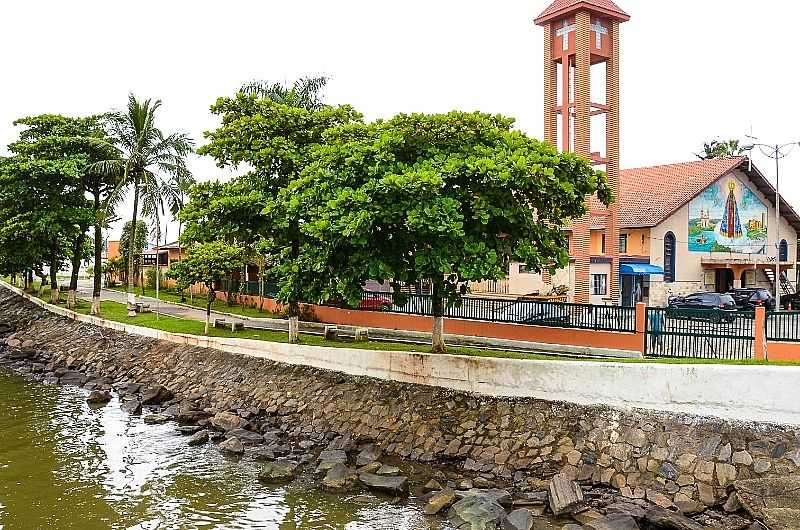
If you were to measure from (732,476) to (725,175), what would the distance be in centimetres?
3230

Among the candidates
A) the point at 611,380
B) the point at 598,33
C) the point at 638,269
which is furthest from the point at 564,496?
the point at 638,269

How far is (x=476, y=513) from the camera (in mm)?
12875

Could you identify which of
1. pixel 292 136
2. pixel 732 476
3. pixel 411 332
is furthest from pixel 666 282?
pixel 732 476

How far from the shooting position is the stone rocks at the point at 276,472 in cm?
1550

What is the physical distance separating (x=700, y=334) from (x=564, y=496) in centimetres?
700

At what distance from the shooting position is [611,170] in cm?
3256

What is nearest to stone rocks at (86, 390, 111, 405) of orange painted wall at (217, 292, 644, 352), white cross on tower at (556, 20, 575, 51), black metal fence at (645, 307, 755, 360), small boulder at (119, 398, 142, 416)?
small boulder at (119, 398, 142, 416)

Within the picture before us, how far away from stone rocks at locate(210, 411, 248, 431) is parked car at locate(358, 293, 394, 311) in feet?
29.4

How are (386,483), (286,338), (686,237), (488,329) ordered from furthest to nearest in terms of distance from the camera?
(686,237) < (286,338) < (488,329) < (386,483)

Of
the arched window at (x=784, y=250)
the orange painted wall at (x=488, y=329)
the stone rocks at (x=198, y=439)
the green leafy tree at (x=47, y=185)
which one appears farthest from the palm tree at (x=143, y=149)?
the arched window at (x=784, y=250)

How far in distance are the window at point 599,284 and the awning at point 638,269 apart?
2374mm

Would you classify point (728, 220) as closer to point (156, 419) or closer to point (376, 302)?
point (376, 302)

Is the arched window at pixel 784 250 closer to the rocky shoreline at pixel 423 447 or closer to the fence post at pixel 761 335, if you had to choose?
the fence post at pixel 761 335

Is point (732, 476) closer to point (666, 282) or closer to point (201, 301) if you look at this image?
point (666, 282)
